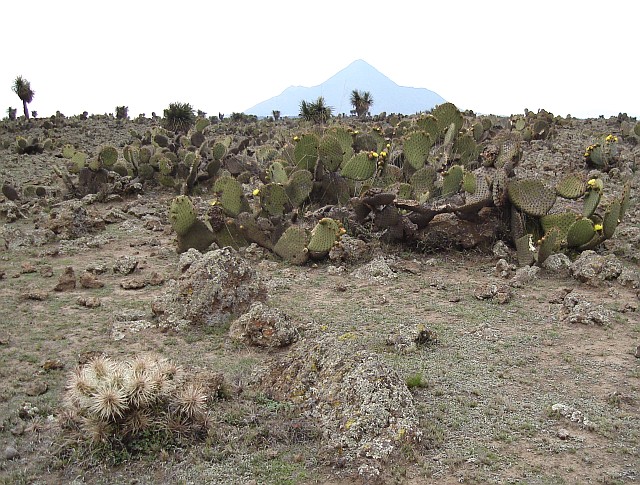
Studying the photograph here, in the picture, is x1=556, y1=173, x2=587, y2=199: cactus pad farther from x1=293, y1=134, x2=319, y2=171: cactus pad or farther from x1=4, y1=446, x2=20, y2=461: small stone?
x1=4, y1=446, x2=20, y2=461: small stone

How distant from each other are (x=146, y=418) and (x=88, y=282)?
3824 millimetres

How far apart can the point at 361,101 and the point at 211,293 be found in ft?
76.6

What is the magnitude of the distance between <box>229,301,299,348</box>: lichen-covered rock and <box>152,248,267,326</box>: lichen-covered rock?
446mm

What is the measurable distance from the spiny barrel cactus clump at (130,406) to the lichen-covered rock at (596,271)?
15.0 ft

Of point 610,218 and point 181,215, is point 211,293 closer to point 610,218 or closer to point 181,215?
point 181,215

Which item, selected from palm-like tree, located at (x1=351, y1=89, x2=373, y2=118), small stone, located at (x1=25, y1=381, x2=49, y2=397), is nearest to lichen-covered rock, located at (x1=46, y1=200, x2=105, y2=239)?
small stone, located at (x1=25, y1=381, x2=49, y2=397)

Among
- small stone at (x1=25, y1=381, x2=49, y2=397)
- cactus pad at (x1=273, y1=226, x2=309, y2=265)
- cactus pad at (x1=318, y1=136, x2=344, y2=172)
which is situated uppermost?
cactus pad at (x1=318, y1=136, x2=344, y2=172)

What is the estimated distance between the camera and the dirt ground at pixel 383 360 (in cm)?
315

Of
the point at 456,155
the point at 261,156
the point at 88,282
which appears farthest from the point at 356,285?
the point at 261,156

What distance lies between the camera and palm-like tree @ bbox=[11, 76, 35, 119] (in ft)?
90.1

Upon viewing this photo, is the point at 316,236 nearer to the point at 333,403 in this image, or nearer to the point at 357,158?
the point at 357,158

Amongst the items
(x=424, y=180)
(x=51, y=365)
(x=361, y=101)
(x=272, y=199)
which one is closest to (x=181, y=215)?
(x=272, y=199)

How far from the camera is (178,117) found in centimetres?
2119

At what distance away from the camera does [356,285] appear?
21.6 feet
